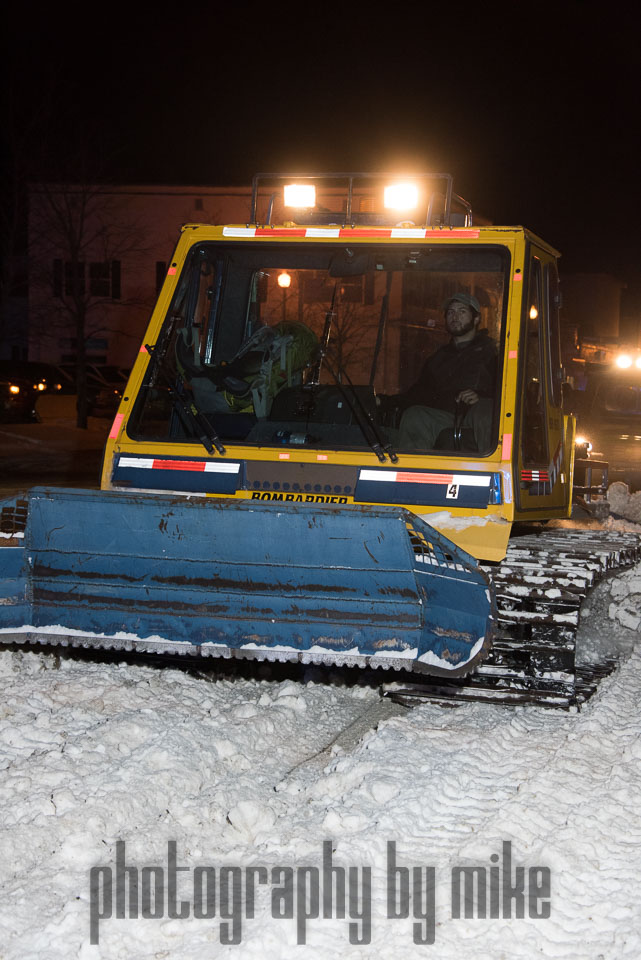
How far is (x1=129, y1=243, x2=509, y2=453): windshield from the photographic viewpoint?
235 inches

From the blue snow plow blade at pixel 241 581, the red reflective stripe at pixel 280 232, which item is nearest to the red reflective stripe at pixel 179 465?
the blue snow plow blade at pixel 241 581

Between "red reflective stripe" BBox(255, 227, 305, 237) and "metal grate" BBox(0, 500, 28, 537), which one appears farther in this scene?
"red reflective stripe" BBox(255, 227, 305, 237)

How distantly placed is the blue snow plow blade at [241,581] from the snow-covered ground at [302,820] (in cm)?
35

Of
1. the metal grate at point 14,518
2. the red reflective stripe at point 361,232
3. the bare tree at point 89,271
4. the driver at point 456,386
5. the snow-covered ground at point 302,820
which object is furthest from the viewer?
the bare tree at point 89,271

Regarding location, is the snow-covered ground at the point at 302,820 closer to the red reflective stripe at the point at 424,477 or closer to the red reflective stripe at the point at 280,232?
the red reflective stripe at the point at 424,477

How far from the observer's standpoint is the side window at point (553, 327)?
6475 mm

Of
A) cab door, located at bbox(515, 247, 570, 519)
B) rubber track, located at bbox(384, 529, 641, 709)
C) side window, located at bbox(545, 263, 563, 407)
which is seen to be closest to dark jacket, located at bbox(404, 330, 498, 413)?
cab door, located at bbox(515, 247, 570, 519)

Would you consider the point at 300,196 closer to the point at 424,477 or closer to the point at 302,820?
the point at 424,477

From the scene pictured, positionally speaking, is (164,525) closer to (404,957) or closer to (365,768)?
(365,768)

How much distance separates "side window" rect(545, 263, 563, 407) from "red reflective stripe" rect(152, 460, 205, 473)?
215cm

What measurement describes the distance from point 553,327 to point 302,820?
12.0 ft

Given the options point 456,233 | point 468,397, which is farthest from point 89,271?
point 468,397

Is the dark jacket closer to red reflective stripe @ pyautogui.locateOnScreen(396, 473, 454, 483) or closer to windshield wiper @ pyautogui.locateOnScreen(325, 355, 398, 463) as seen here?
windshield wiper @ pyautogui.locateOnScreen(325, 355, 398, 463)

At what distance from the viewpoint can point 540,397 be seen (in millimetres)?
6316
